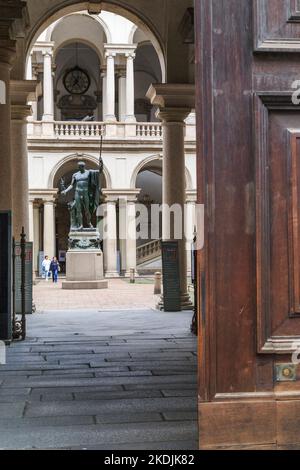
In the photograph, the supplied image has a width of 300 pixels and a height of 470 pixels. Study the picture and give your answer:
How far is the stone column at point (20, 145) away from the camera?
1289 cm

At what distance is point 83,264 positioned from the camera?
22.9m

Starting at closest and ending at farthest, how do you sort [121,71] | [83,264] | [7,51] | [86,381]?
[86,381] → [7,51] → [83,264] → [121,71]

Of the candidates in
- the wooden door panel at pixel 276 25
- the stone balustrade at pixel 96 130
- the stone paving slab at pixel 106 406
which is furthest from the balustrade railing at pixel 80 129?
the wooden door panel at pixel 276 25

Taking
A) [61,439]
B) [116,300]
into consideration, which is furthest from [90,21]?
[61,439]

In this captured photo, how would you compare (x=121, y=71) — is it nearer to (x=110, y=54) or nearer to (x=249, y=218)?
(x=110, y=54)

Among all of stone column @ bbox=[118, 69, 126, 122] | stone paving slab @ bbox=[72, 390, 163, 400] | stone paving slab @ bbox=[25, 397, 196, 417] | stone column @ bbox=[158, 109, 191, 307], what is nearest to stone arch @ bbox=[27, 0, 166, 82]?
stone column @ bbox=[158, 109, 191, 307]

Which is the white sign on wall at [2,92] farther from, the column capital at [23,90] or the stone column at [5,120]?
the column capital at [23,90]

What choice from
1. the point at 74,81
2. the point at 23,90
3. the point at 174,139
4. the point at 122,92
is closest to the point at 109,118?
the point at 122,92

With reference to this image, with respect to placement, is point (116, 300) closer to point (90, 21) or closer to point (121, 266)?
point (121, 266)

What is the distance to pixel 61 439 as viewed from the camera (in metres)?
3.97

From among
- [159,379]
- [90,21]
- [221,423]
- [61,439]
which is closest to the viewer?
[221,423]

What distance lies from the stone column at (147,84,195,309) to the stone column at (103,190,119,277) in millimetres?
17549

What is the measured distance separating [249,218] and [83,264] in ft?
65.8

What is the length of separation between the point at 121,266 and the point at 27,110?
20134 millimetres
